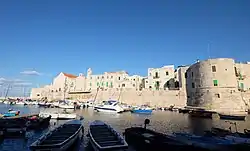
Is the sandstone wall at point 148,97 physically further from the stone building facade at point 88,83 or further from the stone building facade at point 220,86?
the stone building facade at point 220,86

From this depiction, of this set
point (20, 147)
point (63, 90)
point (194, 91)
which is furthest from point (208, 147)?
point (63, 90)

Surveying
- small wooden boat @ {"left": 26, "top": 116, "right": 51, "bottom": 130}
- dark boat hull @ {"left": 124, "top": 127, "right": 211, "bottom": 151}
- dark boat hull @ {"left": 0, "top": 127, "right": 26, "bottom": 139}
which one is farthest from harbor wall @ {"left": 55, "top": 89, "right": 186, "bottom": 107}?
dark boat hull @ {"left": 0, "top": 127, "right": 26, "bottom": 139}

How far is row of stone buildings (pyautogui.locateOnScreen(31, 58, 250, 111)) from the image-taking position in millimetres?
46000

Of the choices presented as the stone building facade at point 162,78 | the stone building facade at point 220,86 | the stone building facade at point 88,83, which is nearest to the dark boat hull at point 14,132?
the stone building facade at point 220,86

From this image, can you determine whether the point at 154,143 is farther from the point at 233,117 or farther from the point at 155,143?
the point at 233,117

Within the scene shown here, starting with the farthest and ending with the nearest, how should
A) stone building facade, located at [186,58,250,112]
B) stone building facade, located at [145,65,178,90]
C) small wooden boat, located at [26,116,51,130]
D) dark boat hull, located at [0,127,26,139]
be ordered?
stone building facade, located at [145,65,178,90]
stone building facade, located at [186,58,250,112]
small wooden boat, located at [26,116,51,130]
dark boat hull, located at [0,127,26,139]

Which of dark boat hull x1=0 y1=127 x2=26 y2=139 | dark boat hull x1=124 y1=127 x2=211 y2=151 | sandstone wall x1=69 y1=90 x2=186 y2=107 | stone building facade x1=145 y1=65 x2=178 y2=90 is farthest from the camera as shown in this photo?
stone building facade x1=145 y1=65 x2=178 y2=90

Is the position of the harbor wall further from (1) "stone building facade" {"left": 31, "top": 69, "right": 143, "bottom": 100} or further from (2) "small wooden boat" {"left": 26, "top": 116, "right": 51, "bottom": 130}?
(2) "small wooden boat" {"left": 26, "top": 116, "right": 51, "bottom": 130}

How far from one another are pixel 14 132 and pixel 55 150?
9.25m

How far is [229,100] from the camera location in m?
45.8

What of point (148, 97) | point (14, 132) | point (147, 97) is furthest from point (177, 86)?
point (14, 132)

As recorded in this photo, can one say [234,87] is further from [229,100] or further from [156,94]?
Answer: [156,94]

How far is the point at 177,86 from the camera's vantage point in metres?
66.0

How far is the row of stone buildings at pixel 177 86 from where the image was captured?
151 feet
